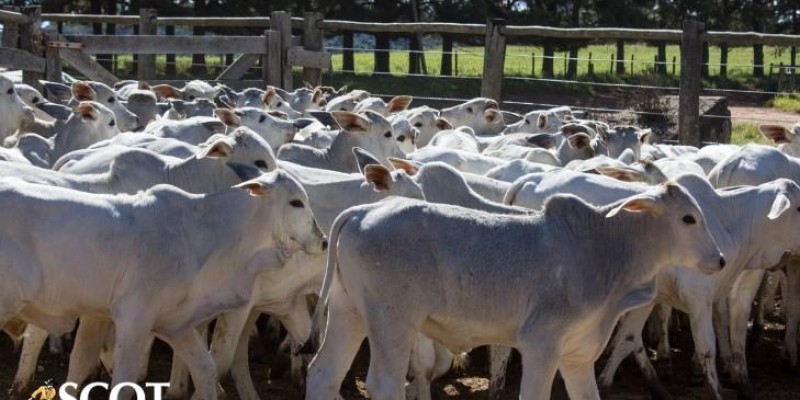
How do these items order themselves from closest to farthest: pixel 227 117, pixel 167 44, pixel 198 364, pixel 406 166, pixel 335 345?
pixel 335 345 → pixel 198 364 → pixel 406 166 → pixel 227 117 → pixel 167 44

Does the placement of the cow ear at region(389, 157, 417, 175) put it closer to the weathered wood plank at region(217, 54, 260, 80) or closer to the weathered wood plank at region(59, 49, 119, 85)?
the weathered wood plank at region(59, 49, 119, 85)

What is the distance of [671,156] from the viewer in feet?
38.3

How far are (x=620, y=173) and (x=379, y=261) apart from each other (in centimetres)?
291

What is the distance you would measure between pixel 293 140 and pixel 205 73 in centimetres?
2212

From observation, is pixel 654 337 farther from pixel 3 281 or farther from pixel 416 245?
pixel 3 281

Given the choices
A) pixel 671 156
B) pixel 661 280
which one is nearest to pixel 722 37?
pixel 671 156

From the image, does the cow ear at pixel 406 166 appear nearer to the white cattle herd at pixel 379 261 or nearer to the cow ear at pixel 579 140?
the white cattle herd at pixel 379 261

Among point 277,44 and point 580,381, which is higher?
point 277,44

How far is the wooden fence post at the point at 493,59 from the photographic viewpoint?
1694cm

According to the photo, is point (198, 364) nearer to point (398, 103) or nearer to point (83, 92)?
point (83, 92)

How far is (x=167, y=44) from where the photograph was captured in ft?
55.3

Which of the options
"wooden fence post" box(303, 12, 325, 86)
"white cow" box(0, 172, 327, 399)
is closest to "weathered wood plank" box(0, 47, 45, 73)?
"wooden fence post" box(303, 12, 325, 86)

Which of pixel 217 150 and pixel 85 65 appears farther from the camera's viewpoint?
pixel 85 65

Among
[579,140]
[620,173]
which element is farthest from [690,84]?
[620,173]
